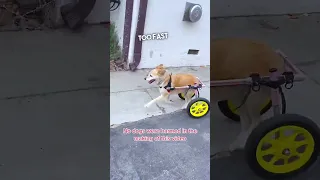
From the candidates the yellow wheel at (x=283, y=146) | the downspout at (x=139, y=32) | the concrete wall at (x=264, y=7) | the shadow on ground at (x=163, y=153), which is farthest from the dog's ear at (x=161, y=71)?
the yellow wheel at (x=283, y=146)

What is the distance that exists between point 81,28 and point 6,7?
1.60 feet

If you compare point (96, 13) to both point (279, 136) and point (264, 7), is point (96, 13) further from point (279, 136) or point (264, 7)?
point (279, 136)

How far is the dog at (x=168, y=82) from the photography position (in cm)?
264

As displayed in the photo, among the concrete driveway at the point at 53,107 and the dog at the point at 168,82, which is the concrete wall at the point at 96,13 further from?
the dog at the point at 168,82

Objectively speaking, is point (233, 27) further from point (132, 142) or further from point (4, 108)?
point (4, 108)

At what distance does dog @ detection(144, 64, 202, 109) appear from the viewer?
104 inches

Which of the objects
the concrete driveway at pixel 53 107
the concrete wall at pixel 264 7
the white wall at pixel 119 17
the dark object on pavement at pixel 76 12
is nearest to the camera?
the white wall at pixel 119 17

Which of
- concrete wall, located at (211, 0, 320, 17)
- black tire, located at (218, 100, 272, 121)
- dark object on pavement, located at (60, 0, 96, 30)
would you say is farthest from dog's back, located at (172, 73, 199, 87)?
dark object on pavement, located at (60, 0, 96, 30)

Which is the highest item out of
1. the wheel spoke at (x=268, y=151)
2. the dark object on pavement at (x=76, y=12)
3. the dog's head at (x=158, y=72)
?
the dark object on pavement at (x=76, y=12)

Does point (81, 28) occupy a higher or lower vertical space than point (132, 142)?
higher

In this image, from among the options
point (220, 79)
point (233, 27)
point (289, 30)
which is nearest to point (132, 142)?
point (220, 79)

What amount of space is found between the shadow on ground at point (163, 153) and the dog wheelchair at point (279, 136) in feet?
0.95

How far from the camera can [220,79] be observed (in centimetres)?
278

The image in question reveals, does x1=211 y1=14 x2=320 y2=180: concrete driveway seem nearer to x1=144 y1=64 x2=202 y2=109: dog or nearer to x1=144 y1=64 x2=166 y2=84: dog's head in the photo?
x1=144 y1=64 x2=202 y2=109: dog
